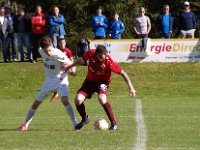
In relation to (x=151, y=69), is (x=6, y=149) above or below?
above

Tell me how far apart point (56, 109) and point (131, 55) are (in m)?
8.82

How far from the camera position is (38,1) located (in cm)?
3819

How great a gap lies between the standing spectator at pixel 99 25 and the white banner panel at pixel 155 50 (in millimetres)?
417

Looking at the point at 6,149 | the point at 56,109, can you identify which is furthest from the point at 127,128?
the point at 56,109

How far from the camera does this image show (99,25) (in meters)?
25.8

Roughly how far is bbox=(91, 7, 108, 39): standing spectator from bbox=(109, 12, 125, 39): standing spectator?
318 millimetres

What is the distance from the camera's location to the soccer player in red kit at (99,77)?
41.9 ft

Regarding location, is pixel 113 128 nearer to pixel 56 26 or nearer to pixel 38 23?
pixel 56 26

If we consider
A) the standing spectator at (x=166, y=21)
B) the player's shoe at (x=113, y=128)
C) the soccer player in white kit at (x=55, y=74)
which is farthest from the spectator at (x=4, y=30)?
the player's shoe at (x=113, y=128)

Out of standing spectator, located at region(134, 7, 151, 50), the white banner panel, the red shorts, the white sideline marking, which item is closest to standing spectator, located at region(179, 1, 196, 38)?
the white banner panel

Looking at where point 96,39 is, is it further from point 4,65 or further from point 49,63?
point 49,63

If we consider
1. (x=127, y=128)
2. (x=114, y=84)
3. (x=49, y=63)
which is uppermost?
(x=49, y=63)

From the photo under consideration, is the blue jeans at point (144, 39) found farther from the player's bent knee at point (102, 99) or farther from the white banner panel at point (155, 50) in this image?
the player's bent knee at point (102, 99)

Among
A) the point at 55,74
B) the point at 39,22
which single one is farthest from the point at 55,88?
the point at 39,22
